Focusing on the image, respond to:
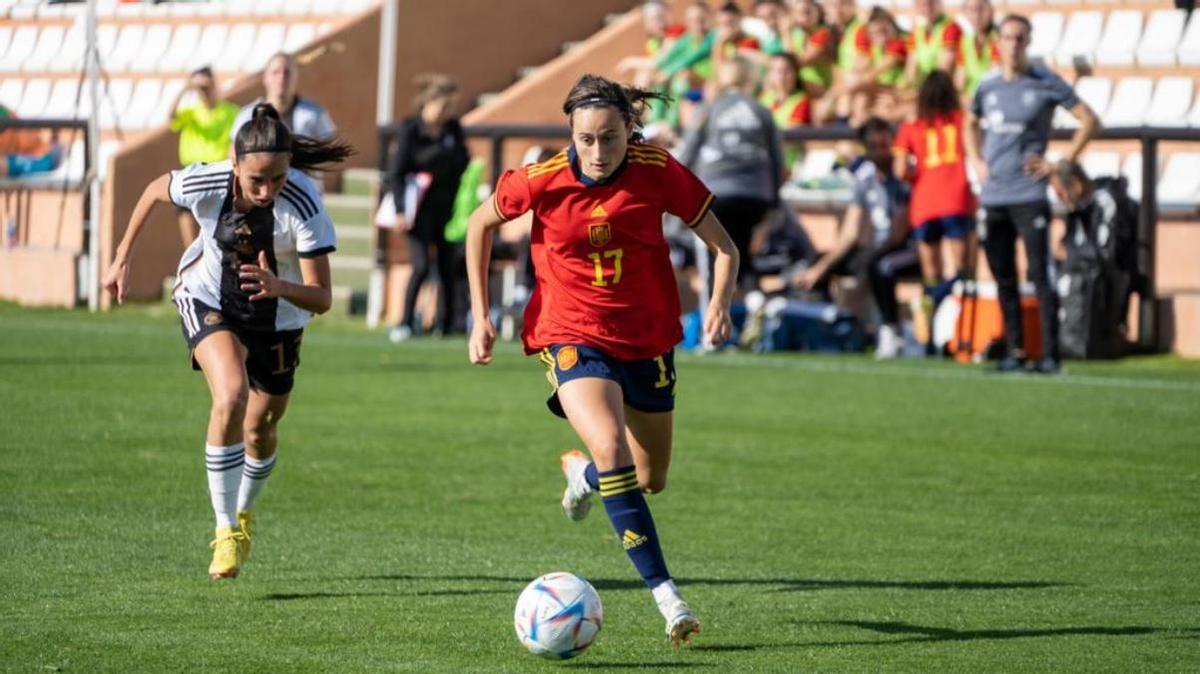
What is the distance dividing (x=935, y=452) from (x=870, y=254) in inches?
244

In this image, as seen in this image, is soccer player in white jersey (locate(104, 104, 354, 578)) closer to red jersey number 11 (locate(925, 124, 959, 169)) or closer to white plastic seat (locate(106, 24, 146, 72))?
red jersey number 11 (locate(925, 124, 959, 169))

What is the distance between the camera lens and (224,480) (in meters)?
8.13

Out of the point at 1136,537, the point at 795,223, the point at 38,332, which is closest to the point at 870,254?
the point at 795,223

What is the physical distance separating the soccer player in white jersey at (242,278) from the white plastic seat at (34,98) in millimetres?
19878

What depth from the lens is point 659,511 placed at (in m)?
10.1

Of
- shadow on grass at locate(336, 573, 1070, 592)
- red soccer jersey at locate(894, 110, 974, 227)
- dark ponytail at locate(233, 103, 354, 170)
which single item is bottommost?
shadow on grass at locate(336, 573, 1070, 592)

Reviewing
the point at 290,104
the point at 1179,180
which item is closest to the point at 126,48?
the point at 290,104

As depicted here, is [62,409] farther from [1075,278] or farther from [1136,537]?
[1075,278]

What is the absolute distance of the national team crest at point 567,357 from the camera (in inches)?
289

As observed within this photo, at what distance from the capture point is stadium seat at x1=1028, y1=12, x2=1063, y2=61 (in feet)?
71.1

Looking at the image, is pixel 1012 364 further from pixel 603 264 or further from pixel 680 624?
Result: pixel 680 624

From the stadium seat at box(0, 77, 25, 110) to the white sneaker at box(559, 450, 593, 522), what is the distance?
21105 millimetres

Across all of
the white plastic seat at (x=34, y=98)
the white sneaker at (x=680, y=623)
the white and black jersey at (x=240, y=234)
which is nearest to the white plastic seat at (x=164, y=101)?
the white plastic seat at (x=34, y=98)

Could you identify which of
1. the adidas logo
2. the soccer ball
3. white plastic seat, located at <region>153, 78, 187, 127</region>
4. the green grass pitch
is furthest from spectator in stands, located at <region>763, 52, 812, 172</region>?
the soccer ball
